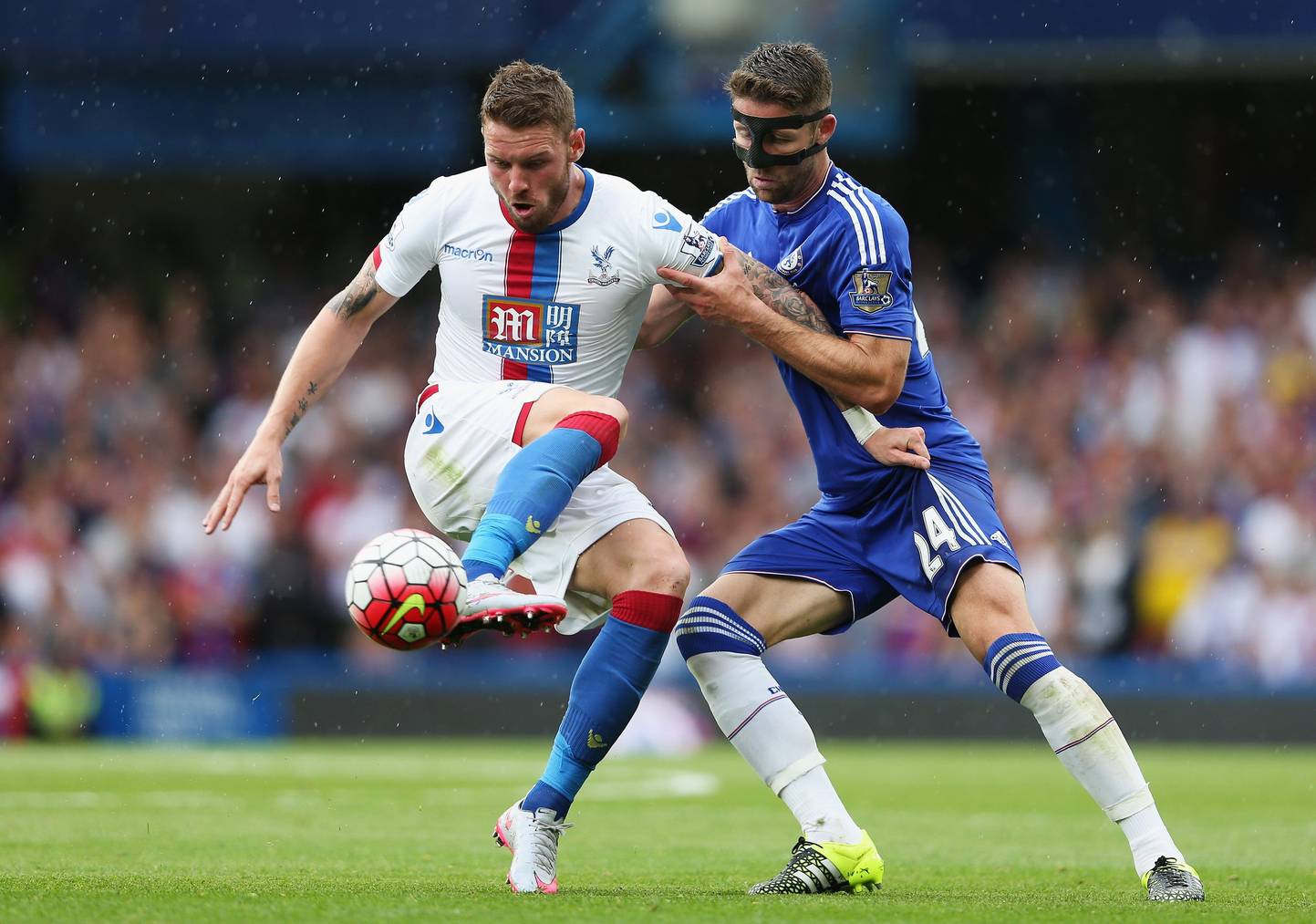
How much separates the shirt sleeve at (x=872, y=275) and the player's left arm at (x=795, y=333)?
55mm

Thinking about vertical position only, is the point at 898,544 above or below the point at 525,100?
below

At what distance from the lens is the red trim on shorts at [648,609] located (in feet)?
19.6

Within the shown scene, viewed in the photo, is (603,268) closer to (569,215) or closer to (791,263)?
(569,215)

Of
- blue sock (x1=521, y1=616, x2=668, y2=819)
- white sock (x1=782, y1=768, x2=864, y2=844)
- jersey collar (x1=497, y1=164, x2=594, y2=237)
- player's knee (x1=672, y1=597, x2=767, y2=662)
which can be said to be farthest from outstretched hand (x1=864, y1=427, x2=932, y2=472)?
jersey collar (x1=497, y1=164, x2=594, y2=237)

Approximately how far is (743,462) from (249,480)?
11085mm

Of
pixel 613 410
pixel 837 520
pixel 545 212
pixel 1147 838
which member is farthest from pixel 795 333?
pixel 1147 838

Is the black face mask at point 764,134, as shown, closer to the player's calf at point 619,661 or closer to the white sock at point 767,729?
the player's calf at point 619,661

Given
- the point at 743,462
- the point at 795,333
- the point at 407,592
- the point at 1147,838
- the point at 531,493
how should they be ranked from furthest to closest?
the point at 743,462, the point at 795,333, the point at 1147,838, the point at 531,493, the point at 407,592

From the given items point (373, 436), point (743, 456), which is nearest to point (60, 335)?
point (373, 436)

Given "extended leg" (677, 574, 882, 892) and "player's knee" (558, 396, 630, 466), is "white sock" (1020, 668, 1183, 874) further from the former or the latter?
"player's knee" (558, 396, 630, 466)

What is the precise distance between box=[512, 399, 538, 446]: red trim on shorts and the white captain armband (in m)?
1.06

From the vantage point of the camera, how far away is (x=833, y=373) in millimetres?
6000

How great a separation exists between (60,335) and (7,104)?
223 cm

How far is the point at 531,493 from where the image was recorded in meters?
5.59
